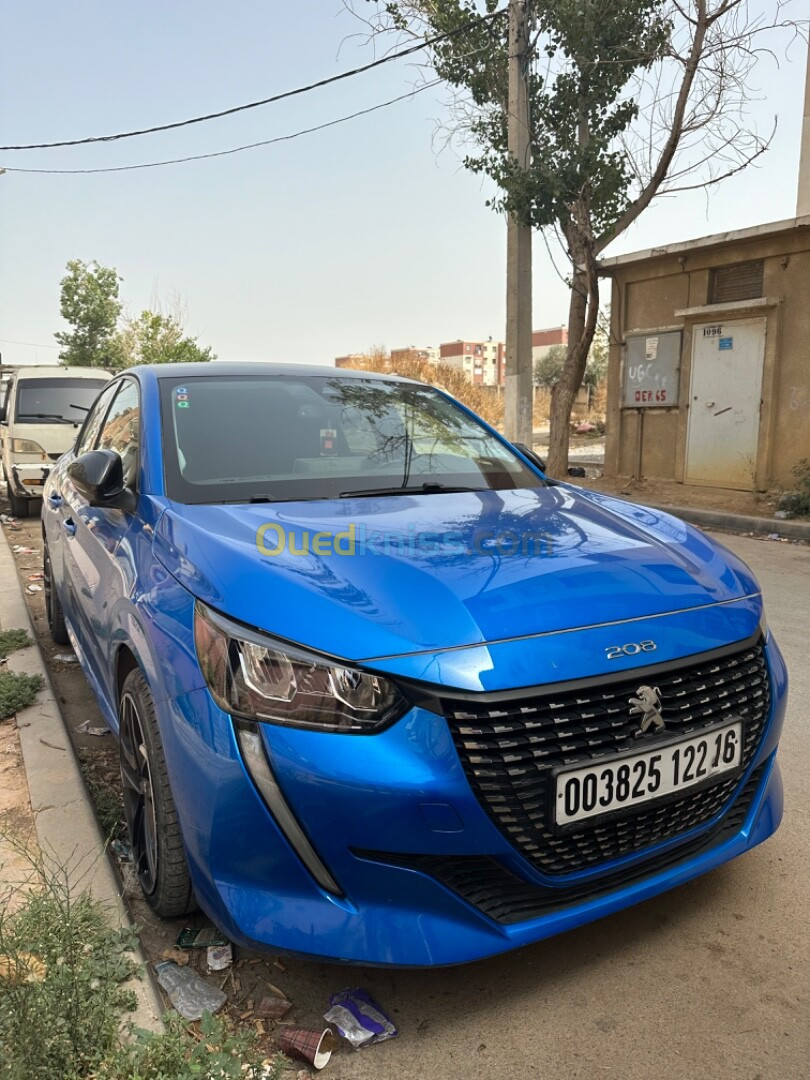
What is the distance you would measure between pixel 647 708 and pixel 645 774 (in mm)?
150

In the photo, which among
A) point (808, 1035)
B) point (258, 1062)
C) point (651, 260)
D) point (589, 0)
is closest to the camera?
point (258, 1062)

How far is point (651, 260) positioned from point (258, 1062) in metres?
11.9

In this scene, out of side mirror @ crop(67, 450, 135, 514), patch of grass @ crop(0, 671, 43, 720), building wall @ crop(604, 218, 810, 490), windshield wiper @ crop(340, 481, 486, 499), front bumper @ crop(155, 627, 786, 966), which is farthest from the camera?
building wall @ crop(604, 218, 810, 490)

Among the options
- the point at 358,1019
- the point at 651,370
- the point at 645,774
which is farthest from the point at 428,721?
the point at 651,370

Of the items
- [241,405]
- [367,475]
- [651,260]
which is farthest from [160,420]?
[651,260]

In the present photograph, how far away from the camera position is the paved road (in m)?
1.79

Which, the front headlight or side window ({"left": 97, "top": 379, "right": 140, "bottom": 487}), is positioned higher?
side window ({"left": 97, "top": 379, "right": 140, "bottom": 487})

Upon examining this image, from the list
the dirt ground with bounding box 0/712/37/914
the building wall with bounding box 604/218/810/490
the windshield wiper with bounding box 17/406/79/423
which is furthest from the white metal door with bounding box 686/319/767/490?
the dirt ground with bounding box 0/712/37/914

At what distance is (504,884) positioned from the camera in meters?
1.80

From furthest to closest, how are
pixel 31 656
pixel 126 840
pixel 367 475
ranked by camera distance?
pixel 31 656 < pixel 367 475 < pixel 126 840

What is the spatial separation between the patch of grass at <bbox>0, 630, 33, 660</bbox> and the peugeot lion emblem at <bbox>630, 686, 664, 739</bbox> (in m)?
3.74

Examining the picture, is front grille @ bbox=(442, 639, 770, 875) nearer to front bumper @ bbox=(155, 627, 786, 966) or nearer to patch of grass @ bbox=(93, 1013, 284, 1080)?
front bumper @ bbox=(155, 627, 786, 966)

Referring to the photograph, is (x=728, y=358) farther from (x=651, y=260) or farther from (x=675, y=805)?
(x=675, y=805)

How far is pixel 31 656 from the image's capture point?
14.5 ft
